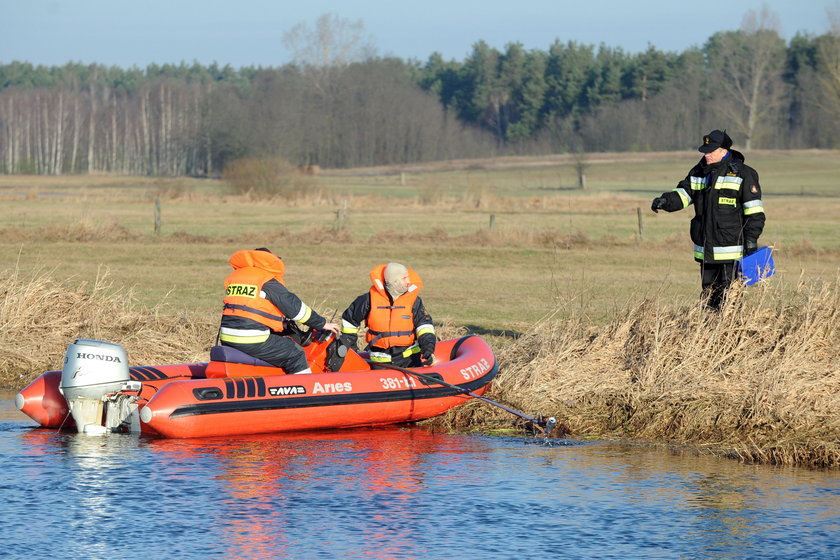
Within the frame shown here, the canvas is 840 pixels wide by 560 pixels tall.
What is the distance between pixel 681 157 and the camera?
293 feet

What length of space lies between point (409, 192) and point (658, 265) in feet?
120

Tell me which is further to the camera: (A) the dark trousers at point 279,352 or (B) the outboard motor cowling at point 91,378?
(A) the dark trousers at point 279,352

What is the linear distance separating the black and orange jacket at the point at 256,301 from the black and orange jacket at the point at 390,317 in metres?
0.68

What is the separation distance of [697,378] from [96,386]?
4.95 metres

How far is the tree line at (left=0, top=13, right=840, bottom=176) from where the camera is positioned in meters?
92.9

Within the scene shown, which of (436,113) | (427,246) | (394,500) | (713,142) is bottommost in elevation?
(394,500)

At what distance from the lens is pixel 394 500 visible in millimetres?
7859

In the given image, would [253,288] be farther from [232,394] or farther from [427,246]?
[427,246]

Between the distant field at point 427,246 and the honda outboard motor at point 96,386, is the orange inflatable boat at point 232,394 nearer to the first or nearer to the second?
the honda outboard motor at point 96,386

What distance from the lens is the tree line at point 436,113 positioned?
305 feet

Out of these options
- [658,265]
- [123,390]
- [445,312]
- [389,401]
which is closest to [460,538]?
[389,401]

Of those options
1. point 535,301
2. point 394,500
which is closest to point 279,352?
point 394,500

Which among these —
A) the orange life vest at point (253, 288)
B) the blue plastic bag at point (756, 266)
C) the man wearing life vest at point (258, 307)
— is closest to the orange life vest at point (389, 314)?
the man wearing life vest at point (258, 307)

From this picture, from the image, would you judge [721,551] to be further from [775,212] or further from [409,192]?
[409,192]
